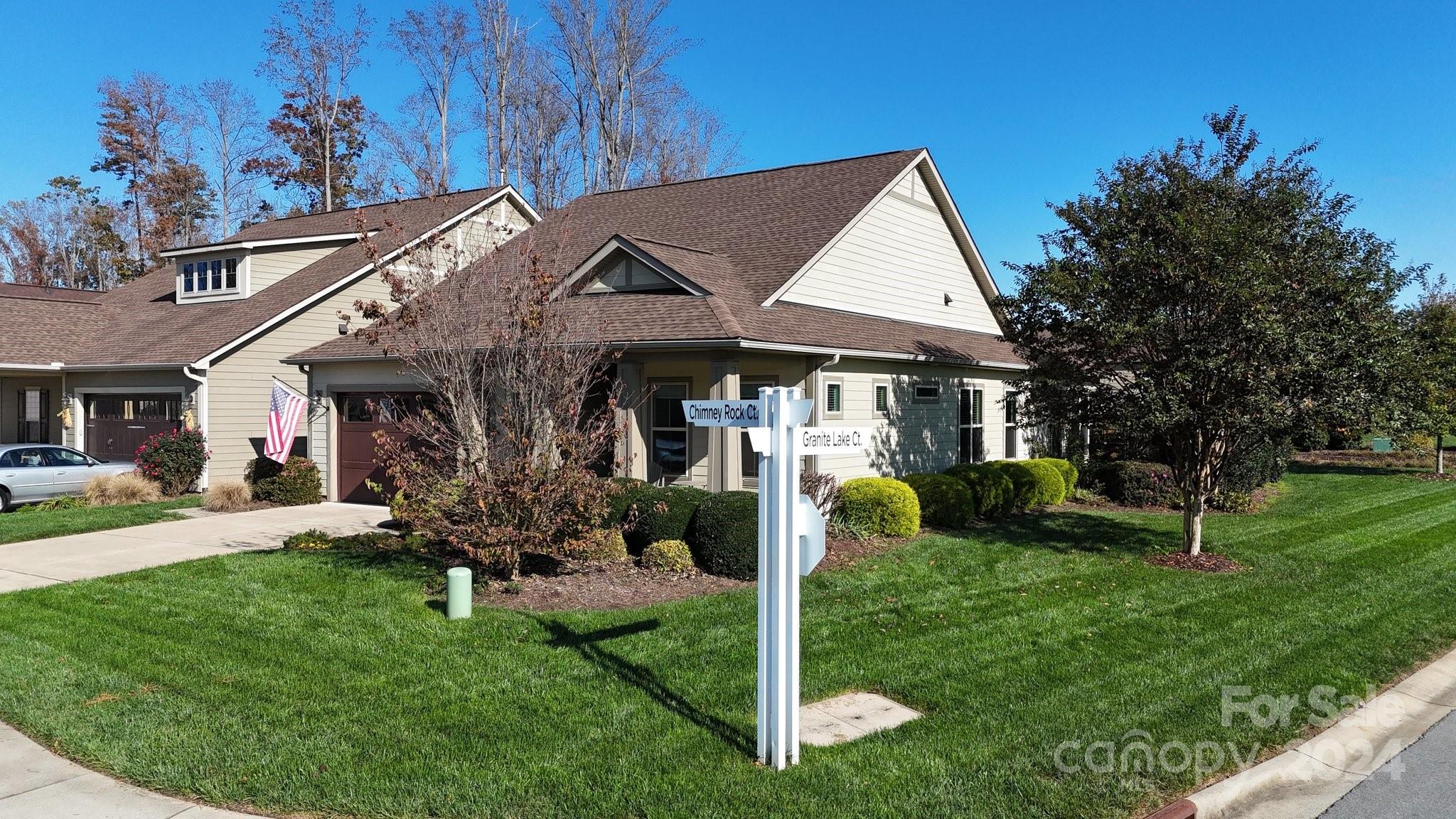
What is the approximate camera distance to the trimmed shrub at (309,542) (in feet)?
39.3

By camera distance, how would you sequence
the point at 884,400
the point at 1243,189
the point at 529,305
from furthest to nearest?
the point at 884,400 < the point at 1243,189 < the point at 529,305

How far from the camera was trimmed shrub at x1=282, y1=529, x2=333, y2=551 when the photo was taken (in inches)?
471

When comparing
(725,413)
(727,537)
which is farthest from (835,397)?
(725,413)

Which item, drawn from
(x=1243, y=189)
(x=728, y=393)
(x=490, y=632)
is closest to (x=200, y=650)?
(x=490, y=632)

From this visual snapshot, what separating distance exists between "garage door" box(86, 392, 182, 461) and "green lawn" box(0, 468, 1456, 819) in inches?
420

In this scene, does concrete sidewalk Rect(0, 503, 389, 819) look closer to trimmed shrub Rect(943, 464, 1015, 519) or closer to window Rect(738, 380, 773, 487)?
window Rect(738, 380, 773, 487)

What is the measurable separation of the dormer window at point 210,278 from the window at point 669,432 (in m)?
12.8

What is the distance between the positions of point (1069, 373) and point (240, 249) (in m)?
18.8

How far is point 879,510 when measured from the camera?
1323 centimetres

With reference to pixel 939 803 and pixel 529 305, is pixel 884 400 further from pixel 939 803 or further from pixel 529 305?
pixel 939 803

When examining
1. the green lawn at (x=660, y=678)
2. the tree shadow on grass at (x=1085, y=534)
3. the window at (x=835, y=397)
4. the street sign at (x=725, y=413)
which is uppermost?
the window at (x=835, y=397)

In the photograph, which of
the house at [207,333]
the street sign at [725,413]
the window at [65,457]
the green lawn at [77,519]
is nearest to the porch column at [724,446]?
the house at [207,333]

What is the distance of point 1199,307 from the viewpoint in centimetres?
1141

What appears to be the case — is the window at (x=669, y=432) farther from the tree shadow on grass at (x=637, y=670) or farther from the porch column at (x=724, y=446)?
the tree shadow on grass at (x=637, y=670)
